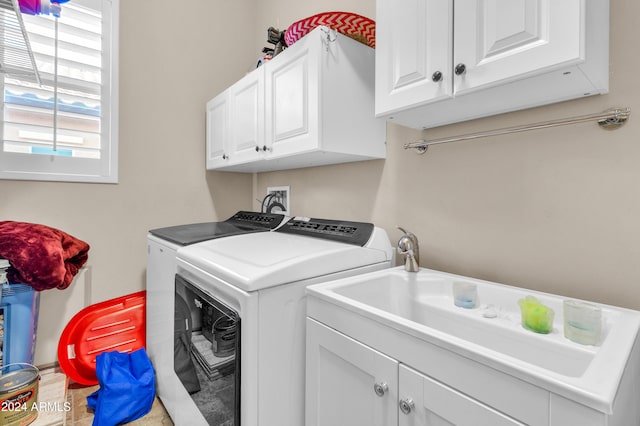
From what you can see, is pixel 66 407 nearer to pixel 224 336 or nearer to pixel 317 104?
pixel 224 336

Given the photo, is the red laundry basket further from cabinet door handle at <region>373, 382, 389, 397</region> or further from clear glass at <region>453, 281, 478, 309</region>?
clear glass at <region>453, 281, 478, 309</region>

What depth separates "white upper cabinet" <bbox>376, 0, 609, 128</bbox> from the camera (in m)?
0.78

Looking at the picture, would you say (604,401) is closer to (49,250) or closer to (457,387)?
(457,387)

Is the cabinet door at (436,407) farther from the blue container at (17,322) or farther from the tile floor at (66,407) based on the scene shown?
the blue container at (17,322)

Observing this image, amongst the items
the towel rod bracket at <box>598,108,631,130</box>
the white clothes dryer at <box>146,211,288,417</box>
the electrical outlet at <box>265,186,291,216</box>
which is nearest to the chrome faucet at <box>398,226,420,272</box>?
the towel rod bracket at <box>598,108,631,130</box>

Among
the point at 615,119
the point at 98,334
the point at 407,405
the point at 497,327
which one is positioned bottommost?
the point at 98,334

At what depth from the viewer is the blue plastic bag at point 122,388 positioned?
1.60m

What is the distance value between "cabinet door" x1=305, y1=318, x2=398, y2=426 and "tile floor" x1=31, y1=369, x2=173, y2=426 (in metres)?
1.16

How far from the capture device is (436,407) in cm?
71

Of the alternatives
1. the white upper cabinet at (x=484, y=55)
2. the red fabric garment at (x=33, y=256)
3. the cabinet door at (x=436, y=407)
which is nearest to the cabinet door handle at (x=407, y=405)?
the cabinet door at (x=436, y=407)

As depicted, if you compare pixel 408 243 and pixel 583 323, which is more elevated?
pixel 408 243

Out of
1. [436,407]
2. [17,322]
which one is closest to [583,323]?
[436,407]

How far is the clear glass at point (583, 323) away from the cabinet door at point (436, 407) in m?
0.36

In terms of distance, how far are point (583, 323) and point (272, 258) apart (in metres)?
0.96
